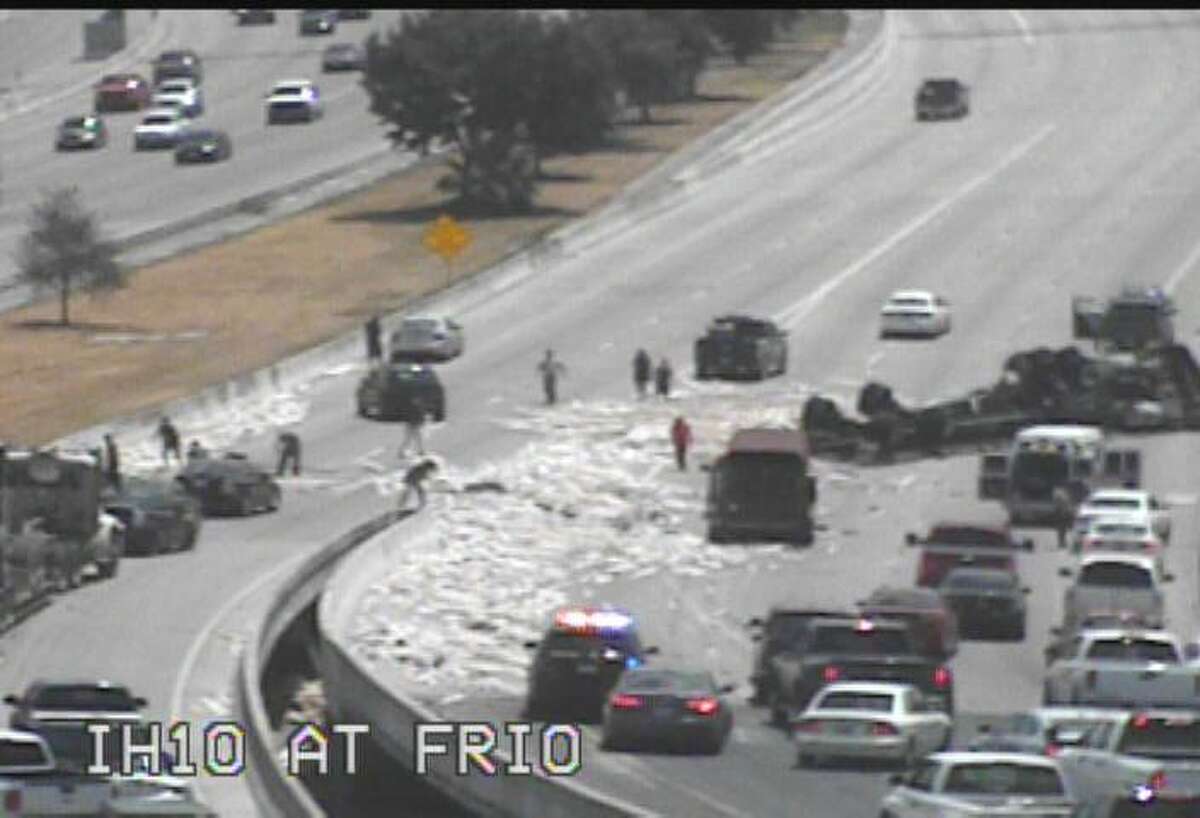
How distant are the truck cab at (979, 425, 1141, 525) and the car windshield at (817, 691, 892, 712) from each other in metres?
24.5

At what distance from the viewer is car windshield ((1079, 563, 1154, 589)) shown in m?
55.7

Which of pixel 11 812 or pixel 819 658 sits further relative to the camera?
pixel 819 658

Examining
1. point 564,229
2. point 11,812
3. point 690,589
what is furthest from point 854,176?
point 11,812

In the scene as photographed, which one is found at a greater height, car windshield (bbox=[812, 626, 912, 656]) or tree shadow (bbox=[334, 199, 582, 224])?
car windshield (bbox=[812, 626, 912, 656])

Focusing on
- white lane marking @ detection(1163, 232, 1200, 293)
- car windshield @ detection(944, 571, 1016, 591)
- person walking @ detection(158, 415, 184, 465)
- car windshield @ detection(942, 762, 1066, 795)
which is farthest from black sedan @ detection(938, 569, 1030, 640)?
white lane marking @ detection(1163, 232, 1200, 293)

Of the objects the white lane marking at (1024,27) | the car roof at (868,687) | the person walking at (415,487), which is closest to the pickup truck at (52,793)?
the car roof at (868,687)

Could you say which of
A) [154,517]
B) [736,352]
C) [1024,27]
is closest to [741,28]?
[1024,27]

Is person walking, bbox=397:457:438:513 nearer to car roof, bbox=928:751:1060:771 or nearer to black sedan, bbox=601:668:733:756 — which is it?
black sedan, bbox=601:668:733:756

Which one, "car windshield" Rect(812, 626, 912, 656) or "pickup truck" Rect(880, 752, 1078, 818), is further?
"car windshield" Rect(812, 626, 912, 656)

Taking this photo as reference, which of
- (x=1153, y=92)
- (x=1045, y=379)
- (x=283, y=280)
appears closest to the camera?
(x=1045, y=379)

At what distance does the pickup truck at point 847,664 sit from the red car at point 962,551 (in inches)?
339

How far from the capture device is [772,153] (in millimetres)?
125375

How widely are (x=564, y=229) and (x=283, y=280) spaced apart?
965 cm

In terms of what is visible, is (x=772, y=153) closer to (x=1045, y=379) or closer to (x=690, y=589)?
(x=1045, y=379)
